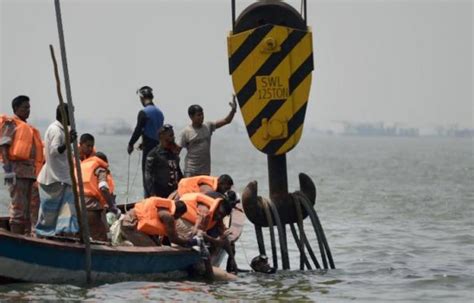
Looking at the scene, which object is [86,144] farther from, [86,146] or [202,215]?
[202,215]

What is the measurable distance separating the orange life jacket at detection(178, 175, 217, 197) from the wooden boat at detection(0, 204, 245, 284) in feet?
3.81

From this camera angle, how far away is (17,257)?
1362 cm

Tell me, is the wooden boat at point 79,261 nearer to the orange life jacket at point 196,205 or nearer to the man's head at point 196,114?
the orange life jacket at point 196,205

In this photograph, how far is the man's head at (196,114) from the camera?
672 inches

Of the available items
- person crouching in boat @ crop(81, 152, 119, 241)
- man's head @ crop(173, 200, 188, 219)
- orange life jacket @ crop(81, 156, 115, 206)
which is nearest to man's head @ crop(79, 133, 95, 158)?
person crouching in boat @ crop(81, 152, 119, 241)

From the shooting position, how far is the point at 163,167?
16.3 metres

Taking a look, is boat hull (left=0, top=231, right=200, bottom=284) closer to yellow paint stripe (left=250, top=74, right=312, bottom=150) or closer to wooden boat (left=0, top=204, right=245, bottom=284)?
wooden boat (left=0, top=204, right=245, bottom=284)

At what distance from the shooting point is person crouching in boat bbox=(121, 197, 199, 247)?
14641mm

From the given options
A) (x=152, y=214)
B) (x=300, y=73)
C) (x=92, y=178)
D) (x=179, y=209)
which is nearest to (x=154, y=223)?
(x=152, y=214)

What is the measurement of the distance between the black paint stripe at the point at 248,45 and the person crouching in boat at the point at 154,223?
1599 millimetres

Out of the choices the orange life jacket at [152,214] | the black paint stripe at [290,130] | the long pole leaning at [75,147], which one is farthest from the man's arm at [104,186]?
the black paint stripe at [290,130]

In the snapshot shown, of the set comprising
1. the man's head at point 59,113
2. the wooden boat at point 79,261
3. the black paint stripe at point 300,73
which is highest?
the black paint stripe at point 300,73

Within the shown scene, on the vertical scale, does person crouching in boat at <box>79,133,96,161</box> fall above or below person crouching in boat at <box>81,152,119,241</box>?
above

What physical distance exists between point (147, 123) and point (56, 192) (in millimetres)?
3074
